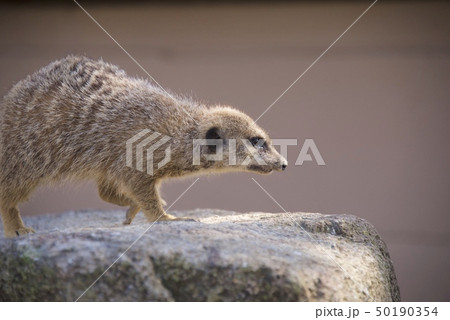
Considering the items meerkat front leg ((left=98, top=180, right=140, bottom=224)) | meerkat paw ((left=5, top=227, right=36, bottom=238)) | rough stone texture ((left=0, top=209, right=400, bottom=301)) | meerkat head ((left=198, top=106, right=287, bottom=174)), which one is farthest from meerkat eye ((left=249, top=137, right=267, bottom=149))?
meerkat paw ((left=5, top=227, right=36, bottom=238))

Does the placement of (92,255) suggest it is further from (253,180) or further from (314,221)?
(253,180)

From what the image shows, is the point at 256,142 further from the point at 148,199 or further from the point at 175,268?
the point at 175,268

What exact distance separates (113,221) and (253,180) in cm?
102

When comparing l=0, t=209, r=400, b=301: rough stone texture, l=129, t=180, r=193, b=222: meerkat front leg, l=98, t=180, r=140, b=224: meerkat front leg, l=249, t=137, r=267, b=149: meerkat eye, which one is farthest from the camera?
l=98, t=180, r=140, b=224: meerkat front leg

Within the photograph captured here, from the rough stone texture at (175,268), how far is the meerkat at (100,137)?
0.85m

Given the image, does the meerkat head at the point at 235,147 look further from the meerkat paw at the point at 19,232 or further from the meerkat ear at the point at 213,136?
the meerkat paw at the point at 19,232

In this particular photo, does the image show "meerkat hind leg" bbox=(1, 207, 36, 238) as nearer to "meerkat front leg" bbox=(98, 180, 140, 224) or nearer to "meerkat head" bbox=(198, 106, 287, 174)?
"meerkat front leg" bbox=(98, 180, 140, 224)

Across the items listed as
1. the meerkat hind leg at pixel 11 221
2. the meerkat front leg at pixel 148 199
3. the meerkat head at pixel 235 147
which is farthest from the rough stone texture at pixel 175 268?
the meerkat hind leg at pixel 11 221

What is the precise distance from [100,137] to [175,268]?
1261 mm

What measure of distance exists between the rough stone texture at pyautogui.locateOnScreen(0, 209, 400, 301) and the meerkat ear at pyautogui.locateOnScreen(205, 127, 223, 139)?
90 cm

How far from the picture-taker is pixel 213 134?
287cm

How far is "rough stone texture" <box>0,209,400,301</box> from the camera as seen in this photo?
5.71 feet

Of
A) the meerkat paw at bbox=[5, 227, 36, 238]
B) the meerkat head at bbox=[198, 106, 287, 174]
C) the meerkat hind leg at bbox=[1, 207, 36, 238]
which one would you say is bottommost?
the meerkat paw at bbox=[5, 227, 36, 238]

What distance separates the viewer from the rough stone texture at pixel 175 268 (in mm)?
1741
